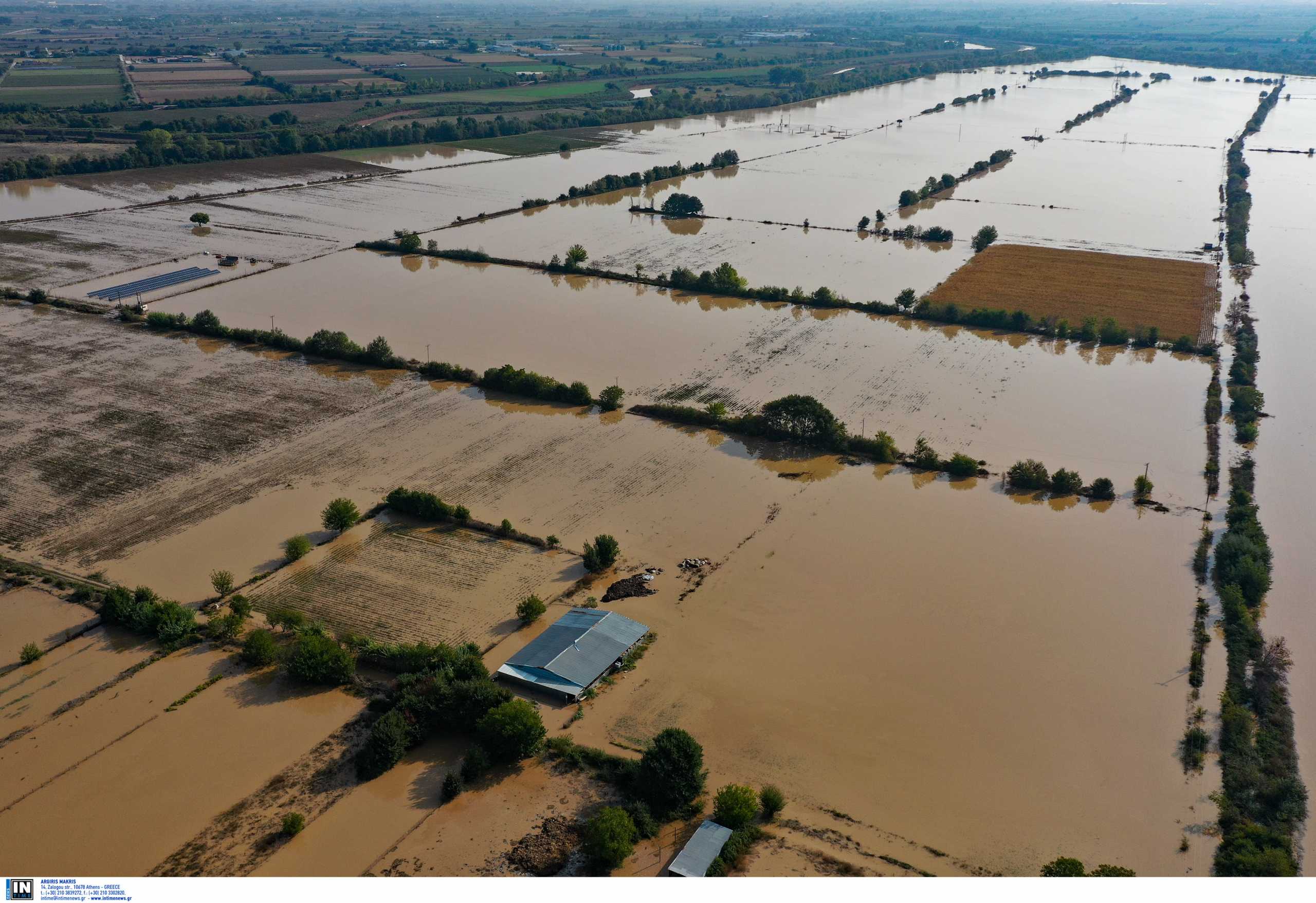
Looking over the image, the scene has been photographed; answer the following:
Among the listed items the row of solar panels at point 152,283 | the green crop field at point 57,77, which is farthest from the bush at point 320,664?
the green crop field at point 57,77

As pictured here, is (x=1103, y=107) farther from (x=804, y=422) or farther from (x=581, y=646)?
(x=581, y=646)

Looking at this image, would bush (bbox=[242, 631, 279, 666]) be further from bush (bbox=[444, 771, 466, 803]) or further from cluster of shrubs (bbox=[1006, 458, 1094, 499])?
cluster of shrubs (bbox=[1006, 458, 1094, 499])

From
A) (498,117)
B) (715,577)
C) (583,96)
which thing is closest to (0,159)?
(498,117)

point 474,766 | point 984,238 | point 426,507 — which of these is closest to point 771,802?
point 474,766

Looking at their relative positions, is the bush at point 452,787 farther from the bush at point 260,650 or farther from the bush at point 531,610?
the bush at point 260,650

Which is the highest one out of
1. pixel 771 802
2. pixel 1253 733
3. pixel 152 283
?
pixel 152 283

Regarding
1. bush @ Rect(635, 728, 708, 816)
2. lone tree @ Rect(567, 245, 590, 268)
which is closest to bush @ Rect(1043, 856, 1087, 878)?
bush @ Rect(635, 728, 708, 816)

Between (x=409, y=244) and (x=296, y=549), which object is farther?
(x=409, y=244)
